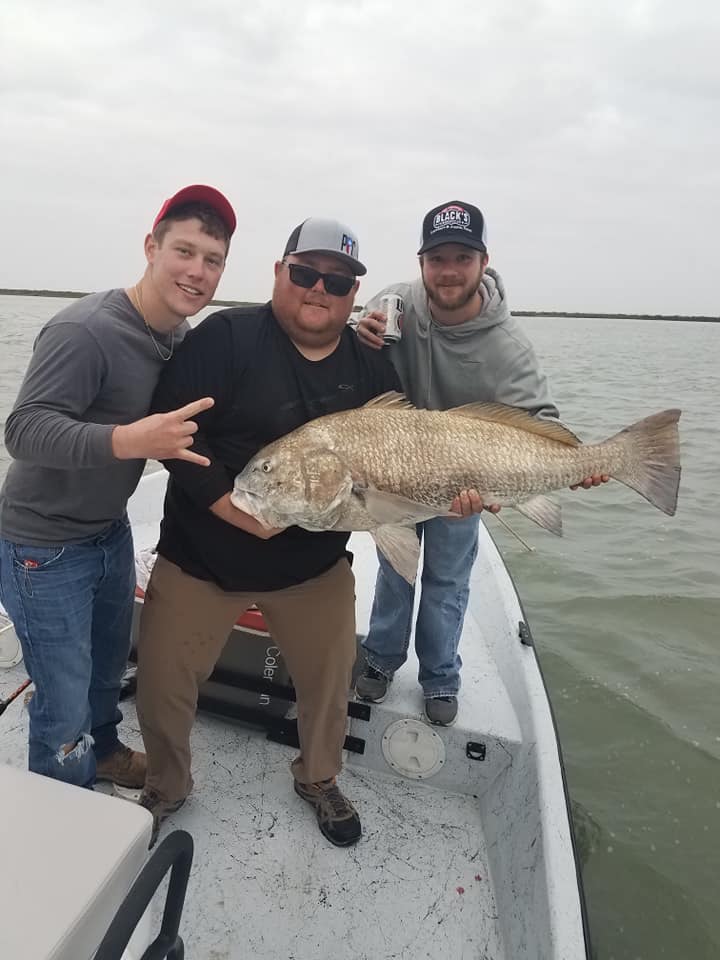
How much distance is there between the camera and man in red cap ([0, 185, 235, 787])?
7.47ft

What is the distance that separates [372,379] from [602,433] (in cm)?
1478

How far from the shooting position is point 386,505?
2.85m

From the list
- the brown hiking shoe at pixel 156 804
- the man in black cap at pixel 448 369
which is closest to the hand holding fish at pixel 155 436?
the man in black cap at pixel 448 369

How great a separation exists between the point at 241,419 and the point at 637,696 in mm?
4756

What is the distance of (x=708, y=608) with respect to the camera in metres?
7.19

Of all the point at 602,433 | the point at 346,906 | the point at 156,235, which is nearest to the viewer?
the point at 156,235

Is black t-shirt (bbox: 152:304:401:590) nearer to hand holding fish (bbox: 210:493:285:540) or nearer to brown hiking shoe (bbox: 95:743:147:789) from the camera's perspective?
hand holding fish (bbox: 210:493:285:540)

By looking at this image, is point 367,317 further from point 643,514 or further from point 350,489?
point 643,514

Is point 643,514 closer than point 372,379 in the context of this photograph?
Result: No

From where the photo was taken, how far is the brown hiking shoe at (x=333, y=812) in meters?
3.08

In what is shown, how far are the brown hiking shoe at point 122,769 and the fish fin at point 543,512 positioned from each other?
2458 millimetres

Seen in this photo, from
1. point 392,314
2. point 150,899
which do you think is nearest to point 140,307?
point 392,314

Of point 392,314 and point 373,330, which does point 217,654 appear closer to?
point 373,330

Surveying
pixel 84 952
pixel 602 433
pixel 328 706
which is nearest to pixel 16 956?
pixel 84 952
